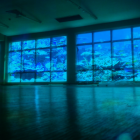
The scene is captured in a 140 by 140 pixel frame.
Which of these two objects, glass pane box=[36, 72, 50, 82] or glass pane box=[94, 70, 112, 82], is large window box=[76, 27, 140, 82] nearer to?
glass pane box=[94, 70, 112, 82]

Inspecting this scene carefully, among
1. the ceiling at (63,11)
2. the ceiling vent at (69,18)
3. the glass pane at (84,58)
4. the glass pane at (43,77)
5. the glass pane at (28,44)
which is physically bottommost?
the glass pane at (43,77)

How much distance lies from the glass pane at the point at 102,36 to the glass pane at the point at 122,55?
0.61 metres

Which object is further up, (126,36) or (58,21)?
(58,21)

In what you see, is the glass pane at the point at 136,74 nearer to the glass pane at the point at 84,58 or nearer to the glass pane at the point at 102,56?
the glass pane at the point at 102,56

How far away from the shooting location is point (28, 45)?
1313 cm

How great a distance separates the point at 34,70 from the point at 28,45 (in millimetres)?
1858

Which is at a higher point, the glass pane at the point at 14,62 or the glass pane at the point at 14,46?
the glass pane at the point at 14,46

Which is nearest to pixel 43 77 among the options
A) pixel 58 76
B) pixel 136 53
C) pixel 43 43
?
pixel 58 76

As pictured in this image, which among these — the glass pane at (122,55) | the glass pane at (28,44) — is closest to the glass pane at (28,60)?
the glass pane at (28,44)

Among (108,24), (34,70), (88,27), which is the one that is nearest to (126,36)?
(108,24)

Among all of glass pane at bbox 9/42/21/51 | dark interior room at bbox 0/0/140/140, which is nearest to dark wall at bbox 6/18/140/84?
dark interior room at bbox 0/0/140/140

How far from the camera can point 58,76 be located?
466 inches

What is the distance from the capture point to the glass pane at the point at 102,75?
10609 millimetres

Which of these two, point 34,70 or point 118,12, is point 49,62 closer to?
point 34,70
